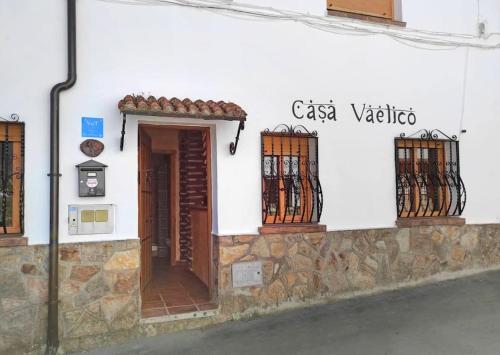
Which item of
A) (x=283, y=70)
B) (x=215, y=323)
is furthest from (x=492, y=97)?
(x=215, y=323)

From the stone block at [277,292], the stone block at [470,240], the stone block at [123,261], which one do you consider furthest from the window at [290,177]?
the stone block at [470,240]

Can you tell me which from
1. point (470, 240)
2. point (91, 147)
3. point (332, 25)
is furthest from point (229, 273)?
point (470, 240)

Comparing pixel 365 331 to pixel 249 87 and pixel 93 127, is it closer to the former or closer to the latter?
pixel 249 87

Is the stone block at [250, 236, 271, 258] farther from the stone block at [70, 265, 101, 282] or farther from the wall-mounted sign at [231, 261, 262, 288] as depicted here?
the stone block at [70, 265, 101, 282]

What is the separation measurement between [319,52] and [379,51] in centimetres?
102

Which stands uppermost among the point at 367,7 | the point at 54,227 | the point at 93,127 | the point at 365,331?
the point at 367,7

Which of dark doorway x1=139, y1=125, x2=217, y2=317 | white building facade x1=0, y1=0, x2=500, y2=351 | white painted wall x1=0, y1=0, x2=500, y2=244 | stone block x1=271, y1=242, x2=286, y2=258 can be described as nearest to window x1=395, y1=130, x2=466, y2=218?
white building facade x1=0, y1=0, x2=500, y2=351

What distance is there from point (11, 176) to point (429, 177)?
18.3ft

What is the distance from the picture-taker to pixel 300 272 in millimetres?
5297

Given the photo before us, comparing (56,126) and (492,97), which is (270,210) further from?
(492,97)

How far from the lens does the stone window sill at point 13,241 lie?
4.10 metres

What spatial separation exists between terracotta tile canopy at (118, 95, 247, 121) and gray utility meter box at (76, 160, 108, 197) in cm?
70

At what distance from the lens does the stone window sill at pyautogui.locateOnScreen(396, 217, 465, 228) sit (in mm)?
5882

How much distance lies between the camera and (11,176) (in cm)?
428
